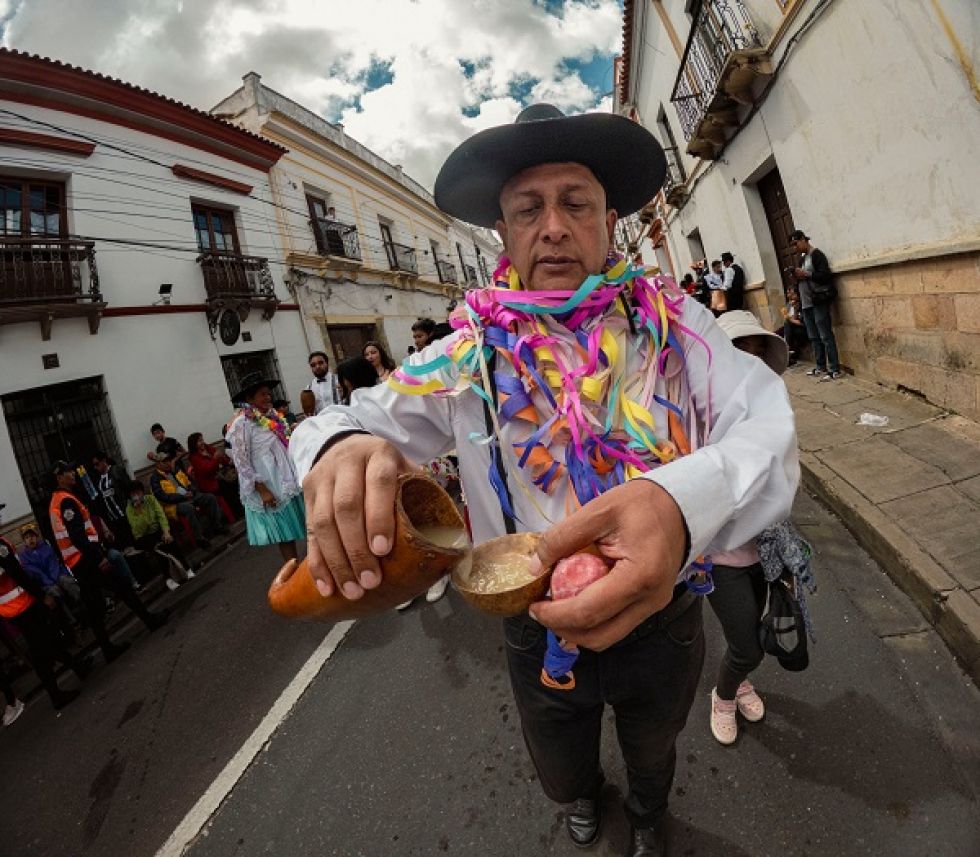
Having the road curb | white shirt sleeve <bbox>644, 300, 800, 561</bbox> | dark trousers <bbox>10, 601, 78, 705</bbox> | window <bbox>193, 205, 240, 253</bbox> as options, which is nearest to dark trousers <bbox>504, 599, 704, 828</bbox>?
white shirt sleeve <bbox>644, 300, 800, 561</bbox>

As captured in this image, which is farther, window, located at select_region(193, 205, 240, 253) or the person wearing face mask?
window, located at select_region(193, 205, 240, 253)

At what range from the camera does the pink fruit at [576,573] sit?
0.75 metres

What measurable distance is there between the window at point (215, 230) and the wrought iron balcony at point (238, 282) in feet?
0.81

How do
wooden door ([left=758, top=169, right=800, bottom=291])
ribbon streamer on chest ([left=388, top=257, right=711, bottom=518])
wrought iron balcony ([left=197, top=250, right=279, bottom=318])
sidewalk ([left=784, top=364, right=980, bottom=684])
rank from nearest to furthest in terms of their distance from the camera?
ribbon streamer on chest ([left=388, top=257, right=711, bottom=518]) < sidewalk ([left=784, top=364, right=980, bottom=684]) < wooden door ([left=758, top=169, right=800, bottom=291]) < wrought iron balcony ([left=197, top=250, right=279, bottom=318])

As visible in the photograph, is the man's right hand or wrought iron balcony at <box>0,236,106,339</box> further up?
wrought iron balcony at <box>0,236,106,339</box>

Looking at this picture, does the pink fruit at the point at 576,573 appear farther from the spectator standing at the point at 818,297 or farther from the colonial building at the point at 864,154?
the spectator standing at the point at 818,297

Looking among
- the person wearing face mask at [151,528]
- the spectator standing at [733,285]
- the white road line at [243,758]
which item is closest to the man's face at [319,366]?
the person wearing face mask at [151,528]

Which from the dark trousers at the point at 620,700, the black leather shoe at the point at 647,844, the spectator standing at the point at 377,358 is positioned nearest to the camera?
the dark trousers at the point at 620,700

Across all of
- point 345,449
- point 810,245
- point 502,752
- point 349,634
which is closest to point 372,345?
point 349,634

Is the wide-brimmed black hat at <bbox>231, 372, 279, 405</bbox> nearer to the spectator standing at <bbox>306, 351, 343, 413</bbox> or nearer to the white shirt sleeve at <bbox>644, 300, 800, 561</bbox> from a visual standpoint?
the spectator standing at <bbox>306, 351, 343, 413</bbox>

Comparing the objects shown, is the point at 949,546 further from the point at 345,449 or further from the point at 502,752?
the point at 345,449

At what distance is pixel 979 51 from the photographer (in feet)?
11.0

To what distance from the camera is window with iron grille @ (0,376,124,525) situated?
7.07 m

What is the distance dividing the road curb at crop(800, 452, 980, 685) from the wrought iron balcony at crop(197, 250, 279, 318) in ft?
35.5
